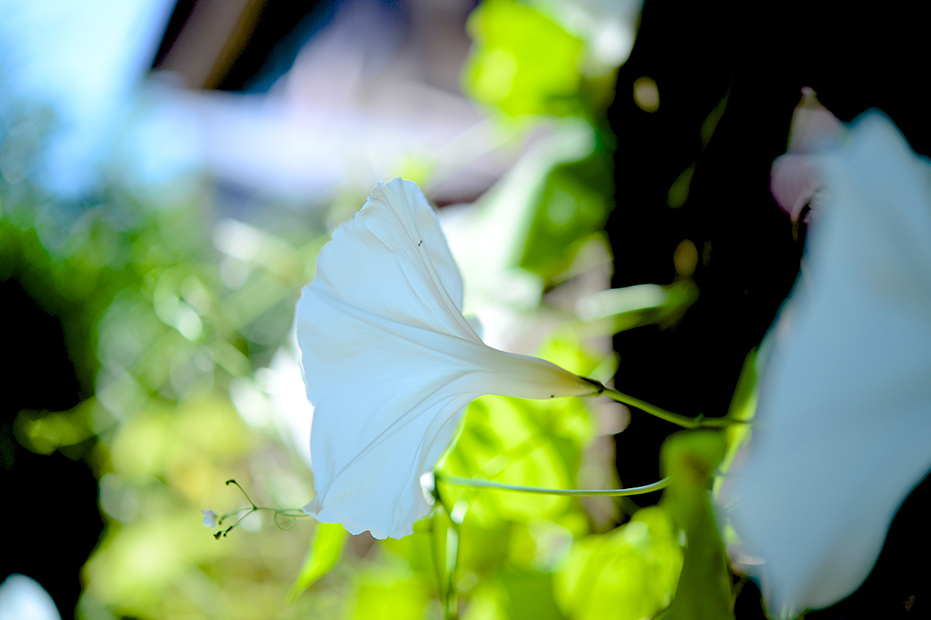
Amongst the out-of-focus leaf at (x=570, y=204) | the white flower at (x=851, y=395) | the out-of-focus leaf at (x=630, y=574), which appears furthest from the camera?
the out-of-focus leaf at (x=570, y=204)

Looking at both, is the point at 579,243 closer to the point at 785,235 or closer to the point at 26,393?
the point at 785,235

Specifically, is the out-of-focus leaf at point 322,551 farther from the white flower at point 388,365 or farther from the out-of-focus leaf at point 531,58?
the out-of-focus leaf at point 531,58

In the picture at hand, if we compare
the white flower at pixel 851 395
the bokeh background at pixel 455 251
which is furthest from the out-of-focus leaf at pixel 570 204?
the white flower at pixel 851 395

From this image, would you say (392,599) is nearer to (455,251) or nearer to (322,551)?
(322,551)

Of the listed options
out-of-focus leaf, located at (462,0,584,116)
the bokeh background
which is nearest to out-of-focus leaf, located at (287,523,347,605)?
the bokeh background

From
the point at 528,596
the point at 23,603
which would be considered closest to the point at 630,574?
the point at 528,596

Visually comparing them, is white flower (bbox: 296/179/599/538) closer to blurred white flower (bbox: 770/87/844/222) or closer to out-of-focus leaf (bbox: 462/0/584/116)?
blurred white flower (bbox: 770/87/844/222)
